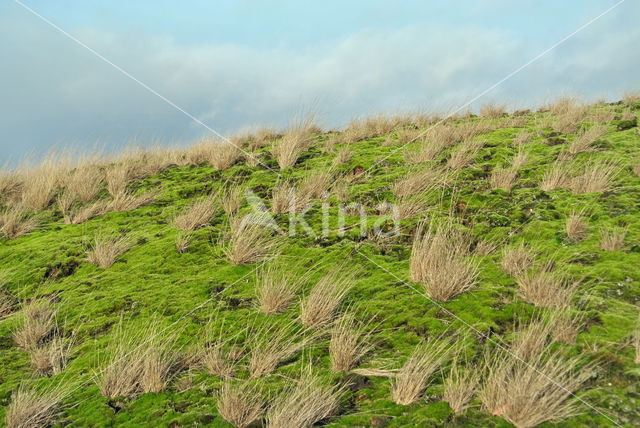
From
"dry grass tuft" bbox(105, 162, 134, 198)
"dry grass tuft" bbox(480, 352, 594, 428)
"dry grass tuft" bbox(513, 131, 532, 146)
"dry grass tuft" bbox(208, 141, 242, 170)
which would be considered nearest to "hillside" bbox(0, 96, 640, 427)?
"dry grass tuft" bbox(480, 352, 594, 428)

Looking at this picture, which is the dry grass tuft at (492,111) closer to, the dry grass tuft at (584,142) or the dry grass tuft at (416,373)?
the dry grass tuft at (584,142)

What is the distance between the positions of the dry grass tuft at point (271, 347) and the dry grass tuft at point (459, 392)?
1.17 m

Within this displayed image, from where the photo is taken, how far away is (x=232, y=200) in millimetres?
6391

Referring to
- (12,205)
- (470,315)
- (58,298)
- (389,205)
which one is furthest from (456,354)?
(12,205)

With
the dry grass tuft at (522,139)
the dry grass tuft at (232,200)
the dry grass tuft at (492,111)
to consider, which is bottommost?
the dry grass tuft at (232,200)

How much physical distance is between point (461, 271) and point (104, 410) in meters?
3.14

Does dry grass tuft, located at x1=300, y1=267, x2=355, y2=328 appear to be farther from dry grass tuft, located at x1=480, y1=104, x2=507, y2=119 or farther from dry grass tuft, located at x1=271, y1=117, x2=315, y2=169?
dry grass tuft, located at x1=480, y1=104, x2=507, y2=119

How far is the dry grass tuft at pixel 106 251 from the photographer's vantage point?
5.18 meters

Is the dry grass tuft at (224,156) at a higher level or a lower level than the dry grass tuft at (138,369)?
higher

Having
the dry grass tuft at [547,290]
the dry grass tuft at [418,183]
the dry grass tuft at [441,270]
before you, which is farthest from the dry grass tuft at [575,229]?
the dry grass tuft at [418,183]

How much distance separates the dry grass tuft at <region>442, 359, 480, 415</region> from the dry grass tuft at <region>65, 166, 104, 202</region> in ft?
24.0

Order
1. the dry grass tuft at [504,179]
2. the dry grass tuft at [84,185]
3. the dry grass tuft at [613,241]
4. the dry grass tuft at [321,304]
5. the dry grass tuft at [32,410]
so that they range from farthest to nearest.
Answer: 1. the dry grass tuft at [84,185]
2. the dry grass tuft at [504,179]
3. the dry grass tuft at [613,241]
4. the dry grass tuft at [321,304]
5. the dry grass tuft at [32,410]

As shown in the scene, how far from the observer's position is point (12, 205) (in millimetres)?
7664

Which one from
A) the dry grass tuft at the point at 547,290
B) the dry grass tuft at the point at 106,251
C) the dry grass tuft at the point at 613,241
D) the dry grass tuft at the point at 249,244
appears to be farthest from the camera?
the dry grass tuft at the point at 106,251
